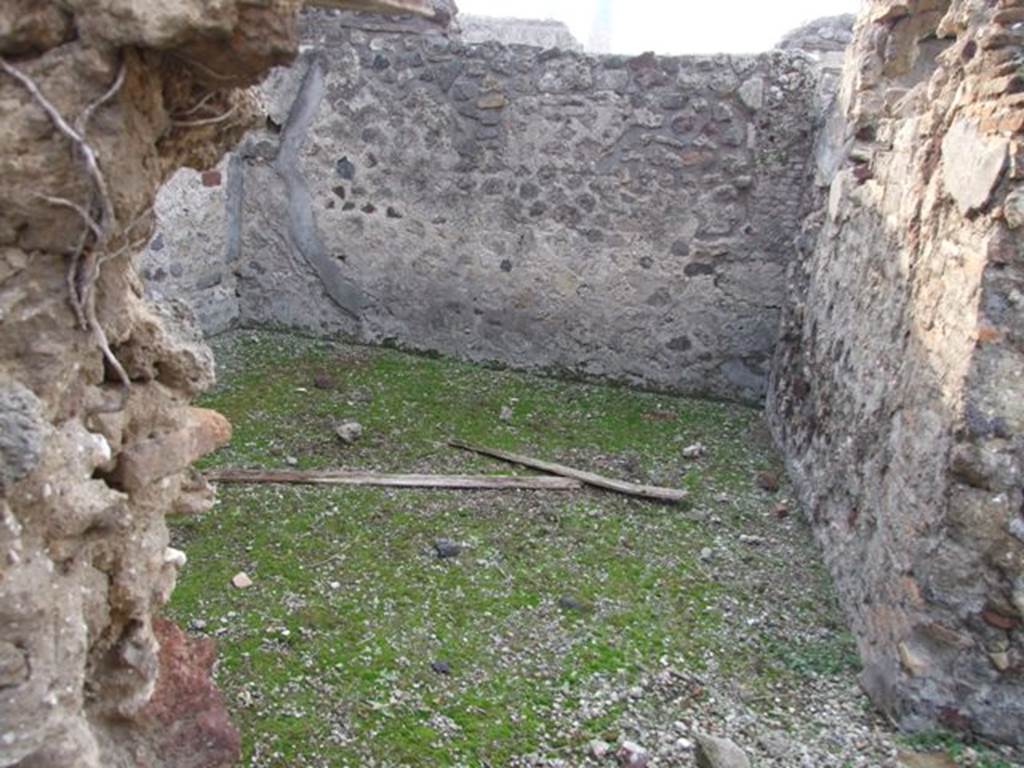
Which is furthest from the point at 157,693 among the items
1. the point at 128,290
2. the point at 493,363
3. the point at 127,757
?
the point at 493,363

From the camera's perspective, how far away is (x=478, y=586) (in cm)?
381

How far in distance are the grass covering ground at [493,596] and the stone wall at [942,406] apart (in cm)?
32

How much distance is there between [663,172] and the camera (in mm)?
5949

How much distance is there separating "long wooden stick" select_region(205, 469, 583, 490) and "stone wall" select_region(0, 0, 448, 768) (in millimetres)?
2387

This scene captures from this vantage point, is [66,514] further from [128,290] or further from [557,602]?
[557,602]

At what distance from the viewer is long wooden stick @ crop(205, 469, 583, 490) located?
4.54 m

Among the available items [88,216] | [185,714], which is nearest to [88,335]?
[88,216]

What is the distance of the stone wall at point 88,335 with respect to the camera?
1639mm

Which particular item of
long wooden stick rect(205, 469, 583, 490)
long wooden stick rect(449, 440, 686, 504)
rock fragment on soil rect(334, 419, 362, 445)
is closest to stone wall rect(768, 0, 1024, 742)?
long wooden stick rect(449, 440, 686, 504)

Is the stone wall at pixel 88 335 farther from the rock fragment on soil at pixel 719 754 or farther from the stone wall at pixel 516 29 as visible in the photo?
the stone wall at pixel 516 29

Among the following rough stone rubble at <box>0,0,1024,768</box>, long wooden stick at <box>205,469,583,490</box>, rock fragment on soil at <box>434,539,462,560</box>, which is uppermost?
rough stone rubble at <box>0,0,1024,768</box>

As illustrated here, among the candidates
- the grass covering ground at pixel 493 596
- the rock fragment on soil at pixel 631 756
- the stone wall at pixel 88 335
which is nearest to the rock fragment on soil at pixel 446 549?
the grass covering ground at pixel 493 596

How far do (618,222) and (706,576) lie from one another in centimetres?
271

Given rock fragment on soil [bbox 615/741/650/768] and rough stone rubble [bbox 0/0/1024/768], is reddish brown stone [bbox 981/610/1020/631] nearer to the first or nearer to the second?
rough stone rubble [bbox 0/0/1024/768]
